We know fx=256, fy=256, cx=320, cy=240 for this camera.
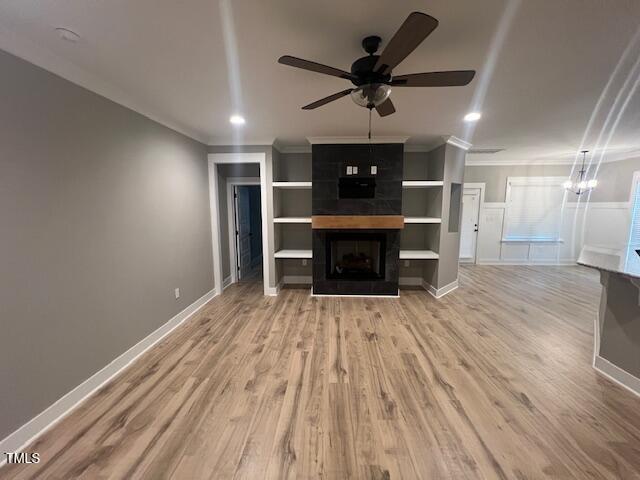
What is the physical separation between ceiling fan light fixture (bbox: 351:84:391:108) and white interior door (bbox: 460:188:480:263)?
529cm

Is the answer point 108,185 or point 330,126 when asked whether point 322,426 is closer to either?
point 108,185

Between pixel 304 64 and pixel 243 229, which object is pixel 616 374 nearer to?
pixel 304 64

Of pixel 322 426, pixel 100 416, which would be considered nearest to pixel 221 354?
pixel 100 416

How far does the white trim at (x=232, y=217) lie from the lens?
4.66m

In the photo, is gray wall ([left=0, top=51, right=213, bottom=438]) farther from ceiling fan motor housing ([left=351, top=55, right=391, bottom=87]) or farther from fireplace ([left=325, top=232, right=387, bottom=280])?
fireplace ([left=325, top=232, right=387, bottom=280])

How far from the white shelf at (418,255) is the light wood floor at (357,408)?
118 centimetres

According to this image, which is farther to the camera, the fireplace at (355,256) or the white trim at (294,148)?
the white trim at (294,148)

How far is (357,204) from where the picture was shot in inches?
162

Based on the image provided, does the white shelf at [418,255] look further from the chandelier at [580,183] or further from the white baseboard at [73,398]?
the chandelier at [580,183]

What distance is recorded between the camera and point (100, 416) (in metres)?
1.84

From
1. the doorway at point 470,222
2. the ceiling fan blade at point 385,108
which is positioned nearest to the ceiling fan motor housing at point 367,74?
the ceiling fan blade at point 385,108

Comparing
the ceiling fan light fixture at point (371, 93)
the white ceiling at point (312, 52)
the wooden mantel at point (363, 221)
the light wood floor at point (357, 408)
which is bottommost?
the light wood floor at point (357, 408)

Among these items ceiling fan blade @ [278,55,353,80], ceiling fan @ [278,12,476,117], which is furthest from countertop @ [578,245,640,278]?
ceiling fan blade @ [278,55,353,80]

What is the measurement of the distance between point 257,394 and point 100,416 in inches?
43.1
